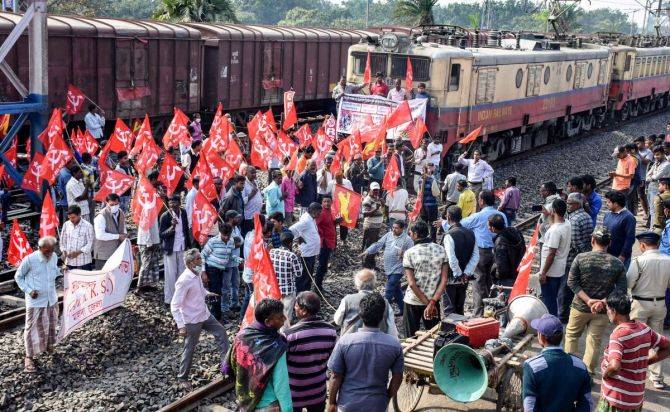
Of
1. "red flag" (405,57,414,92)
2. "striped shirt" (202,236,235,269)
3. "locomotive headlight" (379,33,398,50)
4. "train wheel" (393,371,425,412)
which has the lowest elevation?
"train wheel" (393,371,425,412)

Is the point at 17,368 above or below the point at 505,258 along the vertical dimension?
below

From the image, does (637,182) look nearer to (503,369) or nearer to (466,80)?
(466,80)

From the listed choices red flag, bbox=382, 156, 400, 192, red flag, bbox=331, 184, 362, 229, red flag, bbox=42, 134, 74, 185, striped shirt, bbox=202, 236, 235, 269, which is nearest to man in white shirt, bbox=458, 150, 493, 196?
red flag, bbox=382, 156, 400, 192

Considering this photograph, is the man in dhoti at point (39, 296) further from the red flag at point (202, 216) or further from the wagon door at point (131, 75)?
the wagon door at point (131, 75)

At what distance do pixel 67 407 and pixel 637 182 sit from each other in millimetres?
10644

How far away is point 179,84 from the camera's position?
21812 mm

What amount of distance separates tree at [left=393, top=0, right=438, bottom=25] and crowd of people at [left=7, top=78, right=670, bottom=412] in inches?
981

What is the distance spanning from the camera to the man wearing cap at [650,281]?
7.66m

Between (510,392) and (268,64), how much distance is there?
19.5 m

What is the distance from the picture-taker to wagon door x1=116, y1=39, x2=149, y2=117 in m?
19.8

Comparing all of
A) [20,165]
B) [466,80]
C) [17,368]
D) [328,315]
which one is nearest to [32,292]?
[17,368]

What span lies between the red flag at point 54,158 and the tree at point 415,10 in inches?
1097

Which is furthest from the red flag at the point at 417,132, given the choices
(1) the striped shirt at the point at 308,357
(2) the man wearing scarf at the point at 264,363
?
(2) the man wearing scarf at the point at 264,363

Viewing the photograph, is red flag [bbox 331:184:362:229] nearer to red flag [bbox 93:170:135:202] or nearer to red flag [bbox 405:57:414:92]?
red flag [bbox 93:170:135:202]
